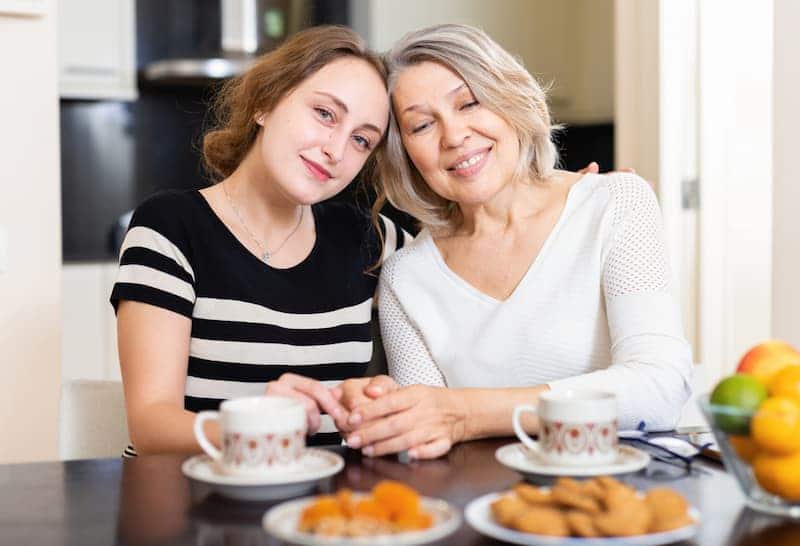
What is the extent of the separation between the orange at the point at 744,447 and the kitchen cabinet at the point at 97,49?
379 centimetres

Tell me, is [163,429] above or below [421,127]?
below

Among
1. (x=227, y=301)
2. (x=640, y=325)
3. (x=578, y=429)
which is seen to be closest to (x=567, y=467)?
(x=578, y=429)

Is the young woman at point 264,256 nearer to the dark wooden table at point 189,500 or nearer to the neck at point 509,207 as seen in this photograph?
the neck at point 509,207

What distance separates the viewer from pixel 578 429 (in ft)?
3.58

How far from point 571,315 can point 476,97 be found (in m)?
→ 0.39

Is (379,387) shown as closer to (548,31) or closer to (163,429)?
(163,429)

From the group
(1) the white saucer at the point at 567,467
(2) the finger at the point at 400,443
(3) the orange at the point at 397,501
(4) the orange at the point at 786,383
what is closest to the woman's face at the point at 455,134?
(2) the finger at the point at 400,443

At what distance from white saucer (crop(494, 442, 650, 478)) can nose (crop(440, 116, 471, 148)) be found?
73 centimetres

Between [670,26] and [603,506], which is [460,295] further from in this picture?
[670,26]

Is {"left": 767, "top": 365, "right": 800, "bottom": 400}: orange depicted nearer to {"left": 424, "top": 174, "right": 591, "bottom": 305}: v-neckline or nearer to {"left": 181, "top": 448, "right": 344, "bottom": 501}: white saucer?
{"left": 181, "top": 448, "right": 344, "bottom": 501}: white saucer

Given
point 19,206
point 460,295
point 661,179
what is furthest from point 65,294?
point 460,295

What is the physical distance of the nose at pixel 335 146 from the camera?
174 centimetres

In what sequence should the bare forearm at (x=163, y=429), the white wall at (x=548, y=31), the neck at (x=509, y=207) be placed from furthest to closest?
the white wall at (x=548, y=31)
the neck at (x=509, y=207)
the bare forearm at (x=163, y=429)

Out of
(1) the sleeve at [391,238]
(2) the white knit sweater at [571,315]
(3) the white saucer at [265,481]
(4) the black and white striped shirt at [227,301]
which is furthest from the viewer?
(1) the sleeve at [391,238]
